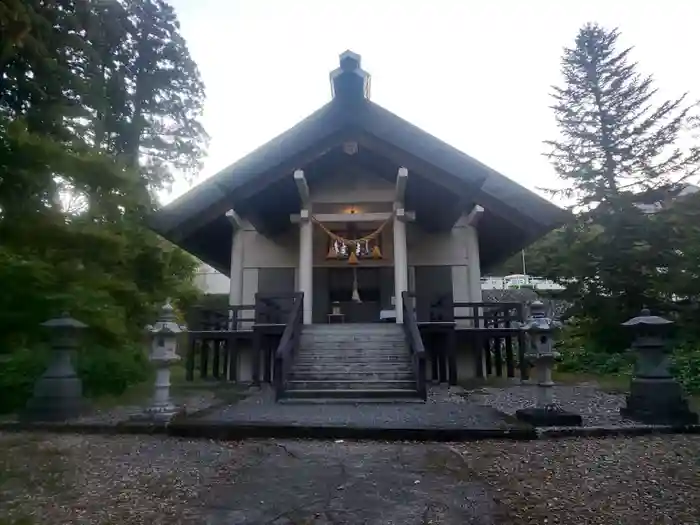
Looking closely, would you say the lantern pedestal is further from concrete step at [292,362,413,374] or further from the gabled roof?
the gabled roof

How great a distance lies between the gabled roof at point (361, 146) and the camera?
9453mm

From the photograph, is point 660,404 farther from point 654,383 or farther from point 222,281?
point 222,281

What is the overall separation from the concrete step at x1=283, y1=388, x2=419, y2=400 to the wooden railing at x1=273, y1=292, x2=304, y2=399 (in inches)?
7.4

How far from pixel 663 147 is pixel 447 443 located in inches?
645

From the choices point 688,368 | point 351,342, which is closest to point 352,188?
point 351,342

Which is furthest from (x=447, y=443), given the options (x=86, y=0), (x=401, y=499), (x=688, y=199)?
(x=86, y=0)

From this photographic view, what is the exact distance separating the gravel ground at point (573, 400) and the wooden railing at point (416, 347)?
845 mm

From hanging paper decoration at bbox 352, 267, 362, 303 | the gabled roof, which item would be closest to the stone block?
the gabled roof

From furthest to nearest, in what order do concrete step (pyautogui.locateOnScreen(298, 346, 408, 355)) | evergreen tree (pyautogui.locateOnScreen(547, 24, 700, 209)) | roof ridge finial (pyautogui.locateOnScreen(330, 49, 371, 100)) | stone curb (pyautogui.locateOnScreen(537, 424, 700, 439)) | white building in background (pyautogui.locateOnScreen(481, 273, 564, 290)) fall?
white building in background (pyautogui.locateOnScreen(481, 273, 564, 290)), evergreen tree (pyautogui.locateOnScreen(547, 24, 700, 209)), roof ridge finial (pyautogui.locateOnScreen(330, 49, 371, 100)), concrete step (pyautogui.locateOnScreen(298, 346, 408, 355)), stone curb (pyautogui.locateOnScreen(537, 424, 700, 439))

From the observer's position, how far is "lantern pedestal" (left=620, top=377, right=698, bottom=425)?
5180 mm

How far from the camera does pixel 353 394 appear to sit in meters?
6.98

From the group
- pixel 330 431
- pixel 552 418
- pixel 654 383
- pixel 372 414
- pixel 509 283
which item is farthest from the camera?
pixel 509 283

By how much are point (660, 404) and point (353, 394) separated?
381 centimetres

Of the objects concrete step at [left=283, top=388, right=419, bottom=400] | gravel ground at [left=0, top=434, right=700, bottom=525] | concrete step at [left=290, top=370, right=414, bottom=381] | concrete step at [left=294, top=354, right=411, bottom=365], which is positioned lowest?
gravel ground at [left=0, top=434, right=700, bottom=525]
